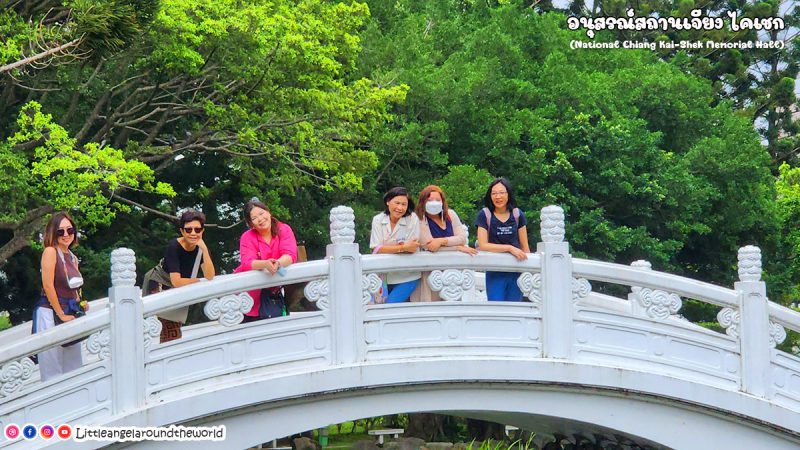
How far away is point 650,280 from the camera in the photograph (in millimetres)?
9016

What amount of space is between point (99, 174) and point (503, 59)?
7882mm

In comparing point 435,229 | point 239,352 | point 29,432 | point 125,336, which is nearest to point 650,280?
point 435,229

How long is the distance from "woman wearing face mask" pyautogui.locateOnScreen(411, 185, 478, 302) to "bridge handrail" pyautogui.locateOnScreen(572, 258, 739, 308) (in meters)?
0.76

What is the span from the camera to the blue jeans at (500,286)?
9.24 metres

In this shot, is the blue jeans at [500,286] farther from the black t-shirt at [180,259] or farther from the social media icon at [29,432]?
the social media icon at [29,432]

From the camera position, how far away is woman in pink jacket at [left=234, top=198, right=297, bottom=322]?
27.8 ft

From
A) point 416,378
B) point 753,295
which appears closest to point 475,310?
point 416,378

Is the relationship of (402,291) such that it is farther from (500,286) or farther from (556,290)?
(556,290)

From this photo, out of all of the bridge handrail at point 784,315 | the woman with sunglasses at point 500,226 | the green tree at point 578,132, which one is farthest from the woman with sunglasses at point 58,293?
the green tree at point 578,132

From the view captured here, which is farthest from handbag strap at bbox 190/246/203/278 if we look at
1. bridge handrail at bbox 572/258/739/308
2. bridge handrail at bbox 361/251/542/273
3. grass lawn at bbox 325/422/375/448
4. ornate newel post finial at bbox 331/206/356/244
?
grass lawn at bbox 325/422/375/448

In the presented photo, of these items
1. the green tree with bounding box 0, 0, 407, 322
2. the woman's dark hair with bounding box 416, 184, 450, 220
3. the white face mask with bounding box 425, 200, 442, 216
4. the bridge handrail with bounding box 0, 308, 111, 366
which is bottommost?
the bridge handrail with bounding box 0, 308, 111, 366

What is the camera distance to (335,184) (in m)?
16.6

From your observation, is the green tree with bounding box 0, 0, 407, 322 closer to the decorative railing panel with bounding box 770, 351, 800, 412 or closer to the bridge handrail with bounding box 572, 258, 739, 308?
the bridge handrail with bounding box 572, 258, 739, 308

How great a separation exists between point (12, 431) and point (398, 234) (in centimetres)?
268
